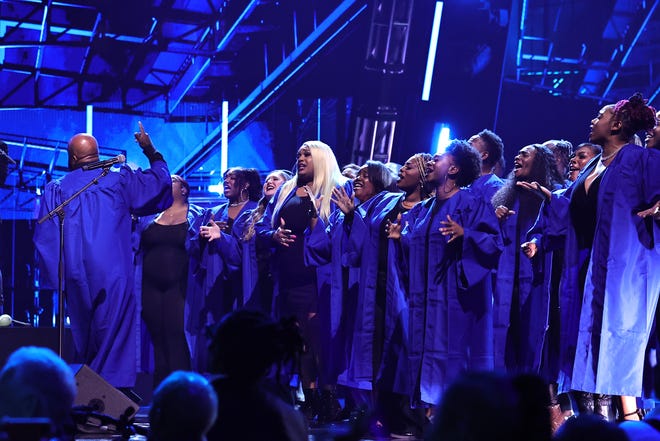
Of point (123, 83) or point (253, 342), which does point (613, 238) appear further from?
point (123, 83)

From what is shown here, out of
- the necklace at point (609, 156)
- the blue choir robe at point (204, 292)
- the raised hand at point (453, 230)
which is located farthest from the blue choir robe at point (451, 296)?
the blue choir robe at point (204, 292)

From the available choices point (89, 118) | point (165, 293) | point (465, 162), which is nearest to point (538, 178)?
point (465, 162)

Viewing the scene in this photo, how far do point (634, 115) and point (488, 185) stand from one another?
1.94 meters

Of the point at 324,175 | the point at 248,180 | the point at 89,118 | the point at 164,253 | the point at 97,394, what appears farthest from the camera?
the point at 89,118

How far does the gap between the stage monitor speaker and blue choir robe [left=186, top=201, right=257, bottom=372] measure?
7.84ft

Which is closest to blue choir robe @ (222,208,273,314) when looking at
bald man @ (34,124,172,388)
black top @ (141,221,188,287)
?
black top @ (141,221,188,287)

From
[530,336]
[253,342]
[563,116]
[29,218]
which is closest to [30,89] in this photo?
[29,218]

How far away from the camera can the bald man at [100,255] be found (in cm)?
769

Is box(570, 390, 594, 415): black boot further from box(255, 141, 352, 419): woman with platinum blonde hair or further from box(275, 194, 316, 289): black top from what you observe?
box(275, 194, 316, 289): black top

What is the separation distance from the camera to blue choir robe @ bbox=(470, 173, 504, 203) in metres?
7.88

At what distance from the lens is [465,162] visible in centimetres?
704

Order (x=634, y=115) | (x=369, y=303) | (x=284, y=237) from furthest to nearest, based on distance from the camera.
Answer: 1. (x=284, y=237)
2. (x=369, y=303)
3. (x=634, y=115)

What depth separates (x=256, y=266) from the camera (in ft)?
29.6

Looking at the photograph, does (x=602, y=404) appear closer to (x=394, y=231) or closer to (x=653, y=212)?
(x=653, y=212)
